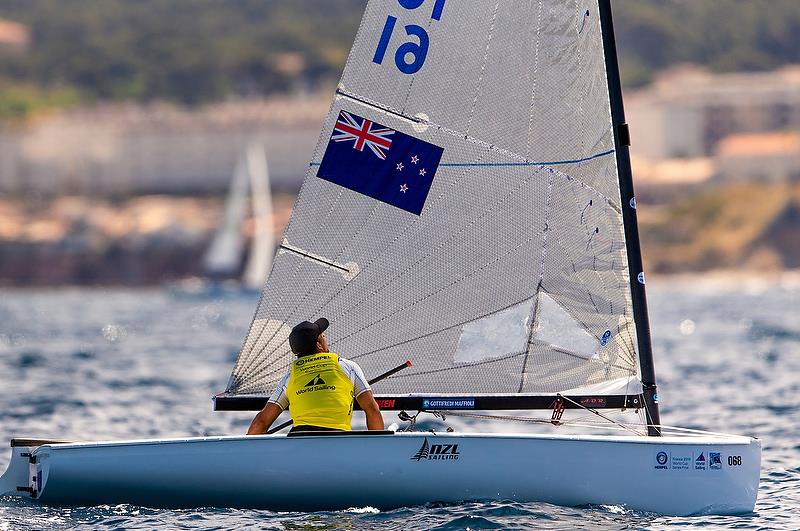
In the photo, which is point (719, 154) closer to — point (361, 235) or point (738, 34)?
point (738, 34)

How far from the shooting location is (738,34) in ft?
436

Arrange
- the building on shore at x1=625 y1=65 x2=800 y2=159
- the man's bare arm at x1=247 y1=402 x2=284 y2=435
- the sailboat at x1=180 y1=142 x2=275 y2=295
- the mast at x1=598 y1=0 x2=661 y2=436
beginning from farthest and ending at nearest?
the building on shore at x1=625 y1=65 x2=800 y2=159 < the sailboat at x1=180 y1=142 x2=275 y2=295 < the mast at x1=598 y1=0 x2=661 y2=436 < the man's bare arm at x1=247 y1=402 x2=284 y2=435

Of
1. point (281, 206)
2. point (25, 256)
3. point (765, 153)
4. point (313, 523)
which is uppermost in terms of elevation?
point (765, 153)

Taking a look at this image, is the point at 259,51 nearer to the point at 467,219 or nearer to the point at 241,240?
the point at 241,240

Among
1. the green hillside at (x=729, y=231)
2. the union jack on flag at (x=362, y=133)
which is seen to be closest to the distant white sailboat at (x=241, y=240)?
the green hillside at (x=729, y=231)

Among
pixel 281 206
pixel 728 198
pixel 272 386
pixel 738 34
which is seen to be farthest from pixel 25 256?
pixel 272 386

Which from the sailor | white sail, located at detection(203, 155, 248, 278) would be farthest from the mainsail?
white sail, located at detection(203, 155, 248, 278)

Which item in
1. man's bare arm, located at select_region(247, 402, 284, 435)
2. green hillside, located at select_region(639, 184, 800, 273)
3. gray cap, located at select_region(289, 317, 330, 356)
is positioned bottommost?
man's bare arm, located at select_region(247, 402, 284, 435)

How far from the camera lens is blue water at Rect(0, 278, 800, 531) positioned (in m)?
8.92

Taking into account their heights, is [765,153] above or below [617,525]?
above

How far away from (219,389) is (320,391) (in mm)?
10730

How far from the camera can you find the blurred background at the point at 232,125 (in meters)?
96.8

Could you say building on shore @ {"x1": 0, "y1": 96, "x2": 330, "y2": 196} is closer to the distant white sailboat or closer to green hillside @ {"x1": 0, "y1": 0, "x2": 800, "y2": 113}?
green hillside @ {"x1": 0, "y1": 0, "x2": 800, "y2": 113}

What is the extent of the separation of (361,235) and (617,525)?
2449 millimetres
